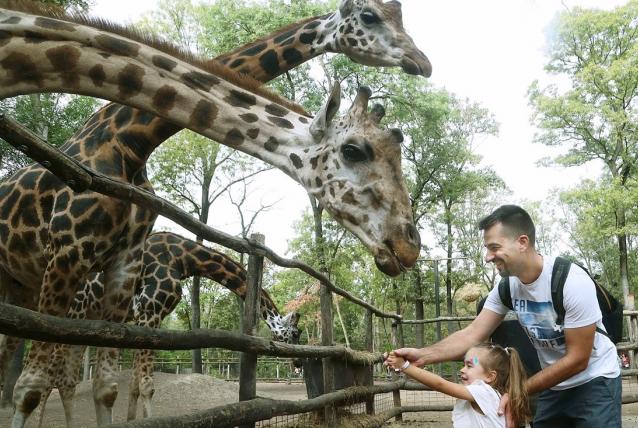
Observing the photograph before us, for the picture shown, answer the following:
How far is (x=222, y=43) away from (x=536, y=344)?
1668cm

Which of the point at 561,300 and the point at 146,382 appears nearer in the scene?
the point at 561,300

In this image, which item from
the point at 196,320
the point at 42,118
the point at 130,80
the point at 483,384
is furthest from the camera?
the point at 196,320

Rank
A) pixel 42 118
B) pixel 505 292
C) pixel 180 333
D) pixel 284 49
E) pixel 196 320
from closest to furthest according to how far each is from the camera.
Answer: pixel 180 333
pixel 505 292
pixel 284 49
pixel 42 118
pixel 196 320

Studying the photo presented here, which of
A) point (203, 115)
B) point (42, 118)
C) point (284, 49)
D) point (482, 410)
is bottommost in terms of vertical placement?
point (482, 410)

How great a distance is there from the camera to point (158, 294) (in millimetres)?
6852

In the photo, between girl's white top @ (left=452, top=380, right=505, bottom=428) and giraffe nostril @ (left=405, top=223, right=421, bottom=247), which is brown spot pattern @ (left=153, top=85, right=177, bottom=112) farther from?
girl's white top @ (left=452, top=380, right=505, bottom=428)

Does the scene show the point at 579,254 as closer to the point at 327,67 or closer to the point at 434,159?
the point at 434,159

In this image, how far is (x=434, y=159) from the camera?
A: 22.2 meters

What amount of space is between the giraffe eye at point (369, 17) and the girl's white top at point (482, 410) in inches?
127

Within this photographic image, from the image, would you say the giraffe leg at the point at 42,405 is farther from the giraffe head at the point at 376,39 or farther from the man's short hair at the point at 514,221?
the giraffe head at the point at 376,39

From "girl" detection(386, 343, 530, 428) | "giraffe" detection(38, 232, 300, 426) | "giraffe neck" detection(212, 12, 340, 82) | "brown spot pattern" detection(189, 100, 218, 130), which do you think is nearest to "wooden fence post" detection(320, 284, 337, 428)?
"giraffe" detection(38, 232, 300, 426)

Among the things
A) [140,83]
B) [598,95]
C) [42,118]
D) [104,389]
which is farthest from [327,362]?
[598,95]

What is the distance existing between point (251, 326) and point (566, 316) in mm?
1733

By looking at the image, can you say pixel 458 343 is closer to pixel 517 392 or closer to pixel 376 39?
pixel 517 392
